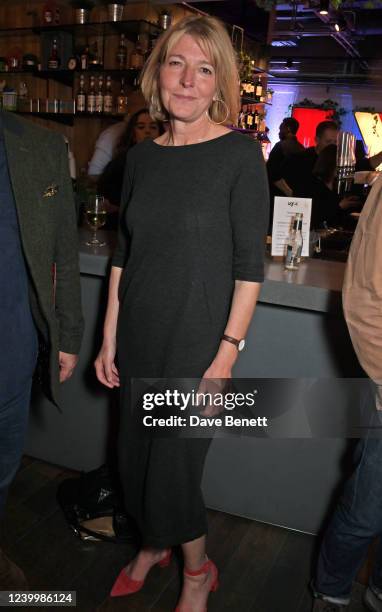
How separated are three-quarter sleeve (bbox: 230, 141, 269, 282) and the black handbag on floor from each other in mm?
1083

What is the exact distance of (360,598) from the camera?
1.73 metres

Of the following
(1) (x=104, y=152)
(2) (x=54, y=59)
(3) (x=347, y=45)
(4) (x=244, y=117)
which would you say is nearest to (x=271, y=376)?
(1) (x=104, y=152)

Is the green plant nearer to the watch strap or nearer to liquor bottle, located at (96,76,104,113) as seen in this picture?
liquor bottle, located at (96,76,104,113)

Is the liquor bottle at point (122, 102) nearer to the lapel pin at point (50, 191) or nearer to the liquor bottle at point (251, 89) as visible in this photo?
the liquor bottle at point (251, 89)

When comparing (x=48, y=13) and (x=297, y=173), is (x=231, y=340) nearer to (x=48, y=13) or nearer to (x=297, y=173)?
(x=297, y=173)

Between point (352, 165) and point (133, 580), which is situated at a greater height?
point (352, 165)

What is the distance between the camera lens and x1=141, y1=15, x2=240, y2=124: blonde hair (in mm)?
1270

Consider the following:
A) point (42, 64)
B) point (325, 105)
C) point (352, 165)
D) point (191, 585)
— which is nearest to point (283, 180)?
point (352, 165)

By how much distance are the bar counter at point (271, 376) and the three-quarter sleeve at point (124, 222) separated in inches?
14.7

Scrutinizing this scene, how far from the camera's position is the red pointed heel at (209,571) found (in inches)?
64.2

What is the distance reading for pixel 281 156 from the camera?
5.34m

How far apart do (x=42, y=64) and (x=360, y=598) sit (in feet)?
17.4

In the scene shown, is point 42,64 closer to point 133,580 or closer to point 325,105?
point 133,580

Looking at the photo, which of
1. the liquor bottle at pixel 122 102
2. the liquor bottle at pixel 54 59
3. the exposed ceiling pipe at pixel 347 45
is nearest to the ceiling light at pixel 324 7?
the liquor bottle at pixel 122 102
